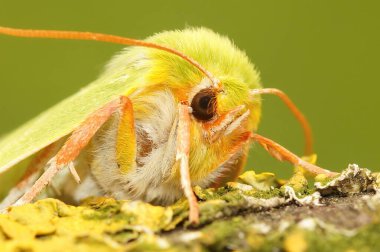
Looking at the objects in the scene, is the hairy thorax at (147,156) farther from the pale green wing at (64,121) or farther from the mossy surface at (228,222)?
the mossy surface at (228,222)

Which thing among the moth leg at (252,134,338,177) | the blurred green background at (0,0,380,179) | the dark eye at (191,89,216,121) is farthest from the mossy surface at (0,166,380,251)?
the blurred green background at (0,0,380,179)

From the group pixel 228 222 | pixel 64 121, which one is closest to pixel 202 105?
pixel 64 121

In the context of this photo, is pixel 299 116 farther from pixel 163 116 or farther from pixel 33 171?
pixel 33 171

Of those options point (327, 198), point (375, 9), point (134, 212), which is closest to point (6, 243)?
point (134, 212)

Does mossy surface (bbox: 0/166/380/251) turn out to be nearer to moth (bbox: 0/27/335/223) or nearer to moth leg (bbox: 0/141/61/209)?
moth (bbox: 0/27/335/223)

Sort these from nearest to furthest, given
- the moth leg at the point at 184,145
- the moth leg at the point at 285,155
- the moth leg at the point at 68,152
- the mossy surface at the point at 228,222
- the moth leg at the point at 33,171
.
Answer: the mossy surface at the point at 228,222 < the moth leg at the point at 184,145 < the moth leg at the point at 68,152 < the moth leg at the point at 285,155 < the moth leg at the point at 33,171

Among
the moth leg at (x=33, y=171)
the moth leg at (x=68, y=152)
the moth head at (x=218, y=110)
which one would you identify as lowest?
the moth leg at (x=33, y=171)

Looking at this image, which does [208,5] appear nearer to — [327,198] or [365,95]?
[365,95]

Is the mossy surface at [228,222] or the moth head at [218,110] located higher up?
the moth head at [218,110]

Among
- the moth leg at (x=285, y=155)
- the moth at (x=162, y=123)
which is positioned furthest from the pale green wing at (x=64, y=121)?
the moth leg at (x=285, y=155)
